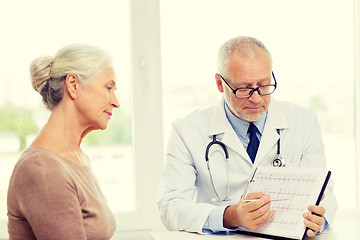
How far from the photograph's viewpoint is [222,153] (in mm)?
1976

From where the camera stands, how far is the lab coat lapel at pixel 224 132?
1.96 metres

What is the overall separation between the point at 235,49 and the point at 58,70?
771mm

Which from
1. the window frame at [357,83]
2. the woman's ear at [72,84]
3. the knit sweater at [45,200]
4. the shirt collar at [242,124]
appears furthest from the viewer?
the window frame at [357,83]

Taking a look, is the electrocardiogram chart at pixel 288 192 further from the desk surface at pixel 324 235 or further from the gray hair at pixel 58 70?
the gray hair at pixel 58 70

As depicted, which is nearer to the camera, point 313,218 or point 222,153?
point 313,218

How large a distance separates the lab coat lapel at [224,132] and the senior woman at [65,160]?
0.54m

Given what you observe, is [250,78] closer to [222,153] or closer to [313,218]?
[222,153]

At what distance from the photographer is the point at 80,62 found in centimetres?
151

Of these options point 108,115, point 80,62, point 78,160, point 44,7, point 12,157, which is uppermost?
point 44,7

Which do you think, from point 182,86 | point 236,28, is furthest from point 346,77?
point 182,86

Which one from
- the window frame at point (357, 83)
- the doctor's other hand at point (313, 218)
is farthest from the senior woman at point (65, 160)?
the window frame at point (357, 83)

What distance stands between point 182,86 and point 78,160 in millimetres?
1182

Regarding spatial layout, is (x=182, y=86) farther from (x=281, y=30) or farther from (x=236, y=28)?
(x=281, y=30)

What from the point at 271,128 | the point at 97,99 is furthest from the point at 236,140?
the point at 97,99
